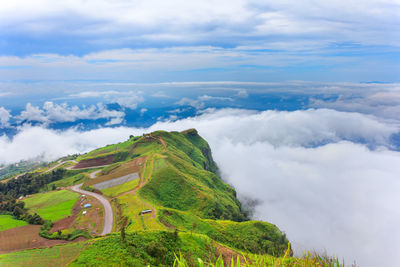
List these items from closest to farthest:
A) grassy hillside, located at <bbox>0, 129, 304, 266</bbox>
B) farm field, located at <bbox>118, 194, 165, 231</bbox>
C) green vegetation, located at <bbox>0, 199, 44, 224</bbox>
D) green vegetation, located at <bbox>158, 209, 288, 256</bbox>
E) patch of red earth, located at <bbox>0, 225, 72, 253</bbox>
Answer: grassy hillside, located at <bbox>0, 129, 304, 266</bbox> → patch of red earth, located at <bbox>0, 225, 72, 253</bbox> → farm field, located at <bbox>118, 194, 165, 231</bbox> → green vegetation, located at <bbox>158, 209, 288, 256</bbox> → green vegetation, located at <bbox>0, 199, 44, 224</bbox>

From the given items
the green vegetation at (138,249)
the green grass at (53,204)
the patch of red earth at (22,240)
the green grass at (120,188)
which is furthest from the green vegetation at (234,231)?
the green grass at (53,204)

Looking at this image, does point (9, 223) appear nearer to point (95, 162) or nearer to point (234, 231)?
point (234, 231)

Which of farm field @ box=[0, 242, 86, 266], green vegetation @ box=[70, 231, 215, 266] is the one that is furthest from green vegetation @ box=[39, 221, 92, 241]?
green vegetation @ box=[70, 231, 215, 266]

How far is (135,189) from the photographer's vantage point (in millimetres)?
75812

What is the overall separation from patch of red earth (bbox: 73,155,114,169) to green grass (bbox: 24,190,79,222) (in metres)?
44.5

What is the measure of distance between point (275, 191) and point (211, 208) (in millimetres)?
135638

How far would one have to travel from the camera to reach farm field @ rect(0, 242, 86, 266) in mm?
31509

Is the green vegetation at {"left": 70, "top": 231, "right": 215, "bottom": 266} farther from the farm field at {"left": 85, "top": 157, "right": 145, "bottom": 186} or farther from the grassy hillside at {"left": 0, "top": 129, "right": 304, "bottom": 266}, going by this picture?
the farm field at {"left": 85, "top": 157, "right": 145, "bottom": 186}

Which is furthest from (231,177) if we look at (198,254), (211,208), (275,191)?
(198,254)

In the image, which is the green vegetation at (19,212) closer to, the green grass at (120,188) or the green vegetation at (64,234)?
the green vegetation at (64,234)

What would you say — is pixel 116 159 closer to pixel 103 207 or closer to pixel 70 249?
pixel 103 207

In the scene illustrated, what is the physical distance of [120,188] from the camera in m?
78.9

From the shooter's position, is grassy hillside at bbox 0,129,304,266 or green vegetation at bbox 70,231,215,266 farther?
grassy hillside at bbox 0,129,304,266

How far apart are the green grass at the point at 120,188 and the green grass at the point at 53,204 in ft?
33.8
